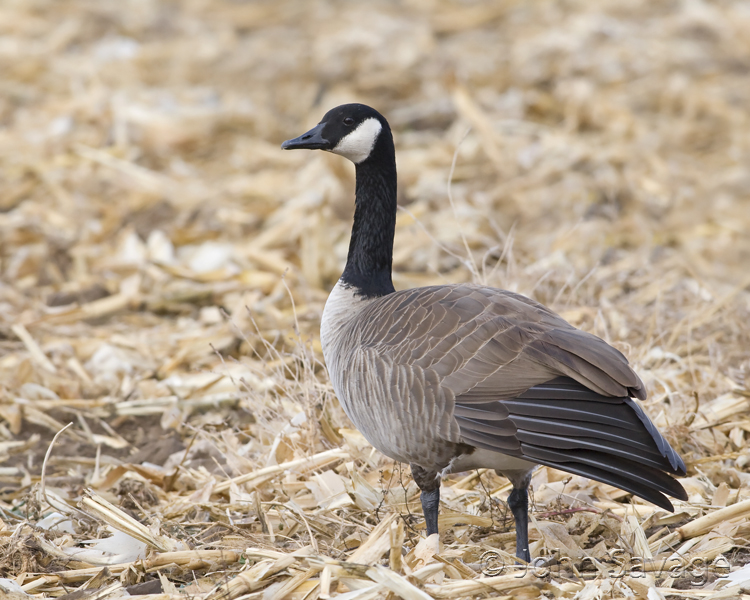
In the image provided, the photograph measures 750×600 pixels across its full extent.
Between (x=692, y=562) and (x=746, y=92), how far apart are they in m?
9.28

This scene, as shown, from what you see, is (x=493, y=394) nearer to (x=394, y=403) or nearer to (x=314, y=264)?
(x=394, y=403)

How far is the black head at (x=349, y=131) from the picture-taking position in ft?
14.0

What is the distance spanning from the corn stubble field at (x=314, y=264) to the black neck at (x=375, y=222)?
0.42 m

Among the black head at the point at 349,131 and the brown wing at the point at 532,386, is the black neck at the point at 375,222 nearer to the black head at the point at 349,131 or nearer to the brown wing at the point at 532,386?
the black head at the point at 349,131

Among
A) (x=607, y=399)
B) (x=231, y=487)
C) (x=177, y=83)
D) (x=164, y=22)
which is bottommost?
(x=231, y=487)

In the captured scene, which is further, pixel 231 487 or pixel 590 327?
pixel 590 327

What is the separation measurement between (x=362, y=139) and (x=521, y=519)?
1.95m

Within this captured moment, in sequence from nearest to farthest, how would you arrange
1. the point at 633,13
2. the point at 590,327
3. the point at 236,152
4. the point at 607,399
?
1. the point at 607,399
2. the point at 590,327
3. the point at 236,152
4. the point at 633,13

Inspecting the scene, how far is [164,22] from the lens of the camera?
13.5 m

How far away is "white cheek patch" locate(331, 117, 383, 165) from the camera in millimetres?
4258

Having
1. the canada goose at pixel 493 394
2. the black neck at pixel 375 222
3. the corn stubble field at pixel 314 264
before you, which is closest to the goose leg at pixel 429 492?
the canada goose at pixel 493 394

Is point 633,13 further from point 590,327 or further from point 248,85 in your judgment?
point 590,327

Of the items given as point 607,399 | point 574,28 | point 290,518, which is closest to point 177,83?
point 574,28

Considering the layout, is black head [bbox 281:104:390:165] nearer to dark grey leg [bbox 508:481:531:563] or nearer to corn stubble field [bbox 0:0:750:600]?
corn stubble field [bbox 0:0:750:600]
